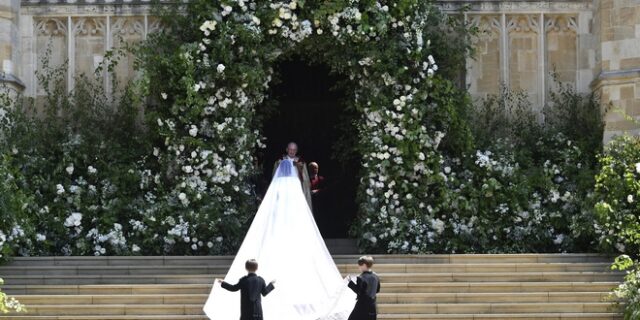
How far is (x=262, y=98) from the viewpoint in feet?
70.3

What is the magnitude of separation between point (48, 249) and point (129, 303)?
10.0ft

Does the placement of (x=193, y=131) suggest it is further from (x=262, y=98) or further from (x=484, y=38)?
(x=484, y=38)

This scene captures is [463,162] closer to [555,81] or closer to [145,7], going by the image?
[555,81]

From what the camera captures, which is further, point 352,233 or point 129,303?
point 352,233

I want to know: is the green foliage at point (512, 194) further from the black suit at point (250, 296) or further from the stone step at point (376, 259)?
the black suit at point (250, 296)

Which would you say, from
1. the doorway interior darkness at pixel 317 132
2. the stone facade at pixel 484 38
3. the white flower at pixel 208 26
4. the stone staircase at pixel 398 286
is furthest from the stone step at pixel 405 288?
the doorway interior darkness at pixel 317 132

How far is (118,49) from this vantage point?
882 inches

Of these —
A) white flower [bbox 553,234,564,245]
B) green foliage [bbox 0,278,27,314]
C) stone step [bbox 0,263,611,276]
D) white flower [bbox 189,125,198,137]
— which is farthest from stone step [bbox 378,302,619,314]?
white flower [bbox 189,125,198,137]

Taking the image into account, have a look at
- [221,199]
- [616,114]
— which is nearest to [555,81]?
[616,114]

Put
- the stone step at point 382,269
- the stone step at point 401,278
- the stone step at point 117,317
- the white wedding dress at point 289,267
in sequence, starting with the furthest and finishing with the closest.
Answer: the stone step at point 382,269
the stone step at point 401,278
the stone step at point 117,317
the white wedding dress at point 289,267

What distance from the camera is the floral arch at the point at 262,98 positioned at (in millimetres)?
20766

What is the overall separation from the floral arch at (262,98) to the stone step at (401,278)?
2.45m

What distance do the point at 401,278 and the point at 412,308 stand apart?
1.01 meters

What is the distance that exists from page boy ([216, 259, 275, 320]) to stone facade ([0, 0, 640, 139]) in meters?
8.18
